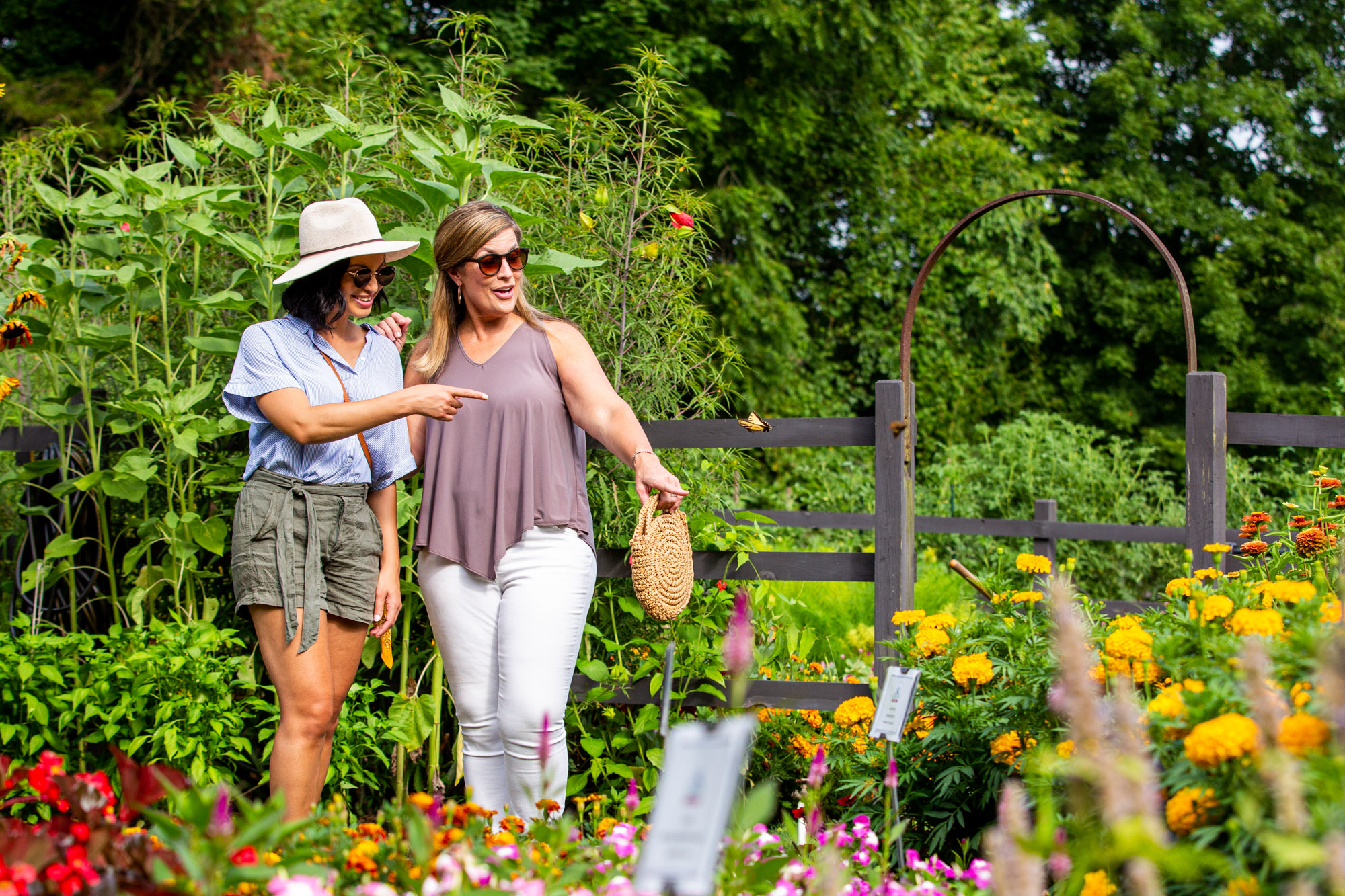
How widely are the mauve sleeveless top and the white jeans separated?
0.04m

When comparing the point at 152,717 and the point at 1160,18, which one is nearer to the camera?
the point at 152,717

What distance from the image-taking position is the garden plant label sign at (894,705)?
178 cm

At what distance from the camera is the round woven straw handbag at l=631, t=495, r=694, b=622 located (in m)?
2.29

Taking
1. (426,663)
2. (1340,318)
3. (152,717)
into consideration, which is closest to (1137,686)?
(426,663)

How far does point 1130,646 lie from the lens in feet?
5.34

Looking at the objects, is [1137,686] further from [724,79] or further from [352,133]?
[724,79]

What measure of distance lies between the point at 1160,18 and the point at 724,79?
6.46 m

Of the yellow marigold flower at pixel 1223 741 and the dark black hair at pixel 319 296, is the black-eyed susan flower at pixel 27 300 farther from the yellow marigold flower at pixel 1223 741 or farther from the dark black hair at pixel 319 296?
the yellow marigold flower at pixel 1223 741

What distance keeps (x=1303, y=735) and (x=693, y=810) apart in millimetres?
644

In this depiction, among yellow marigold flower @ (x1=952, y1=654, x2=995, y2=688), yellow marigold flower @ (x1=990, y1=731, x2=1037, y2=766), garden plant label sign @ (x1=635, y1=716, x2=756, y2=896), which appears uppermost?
garden plant label sign @ (x1=635, y1=716, x2=756, y2=896)

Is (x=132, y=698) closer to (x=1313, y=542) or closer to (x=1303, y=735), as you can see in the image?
(x=1303, y=735)

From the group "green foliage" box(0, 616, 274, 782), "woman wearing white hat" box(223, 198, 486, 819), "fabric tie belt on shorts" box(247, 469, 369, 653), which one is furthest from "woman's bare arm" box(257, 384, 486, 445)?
"green foliage" box(0, 616, 274, 782)

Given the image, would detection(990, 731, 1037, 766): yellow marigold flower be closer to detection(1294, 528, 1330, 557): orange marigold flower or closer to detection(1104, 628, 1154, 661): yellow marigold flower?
detection(1104, 628, 1154, 661): yellow marigold flower

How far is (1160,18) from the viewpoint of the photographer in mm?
13023
